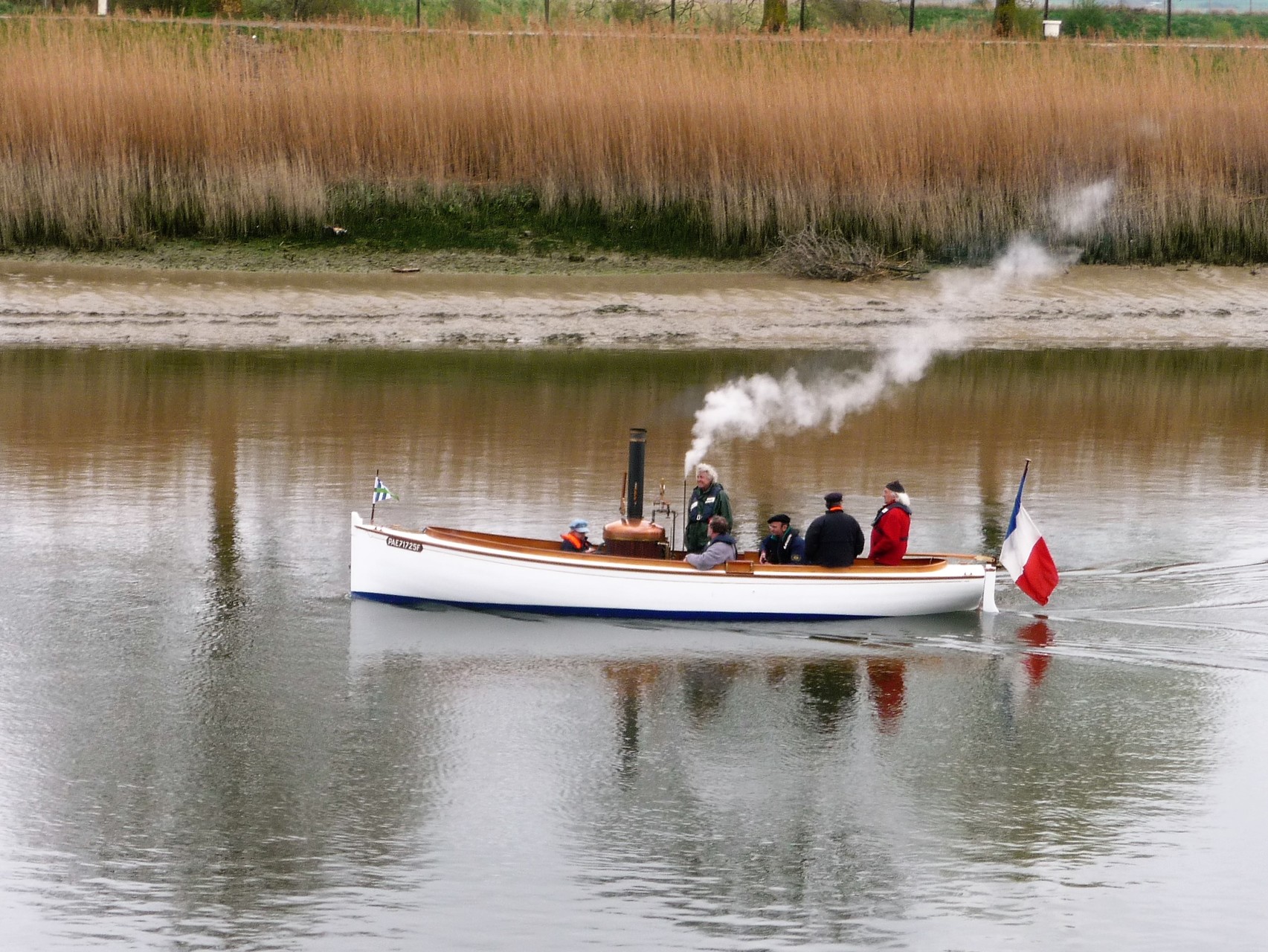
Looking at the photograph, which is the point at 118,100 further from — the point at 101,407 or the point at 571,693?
the point at 571,693

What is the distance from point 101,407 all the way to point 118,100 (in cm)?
925

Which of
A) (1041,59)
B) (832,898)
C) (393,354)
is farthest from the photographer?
(1041,59)

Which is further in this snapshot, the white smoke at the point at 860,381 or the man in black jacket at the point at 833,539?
the white smoke at the point at 860,381

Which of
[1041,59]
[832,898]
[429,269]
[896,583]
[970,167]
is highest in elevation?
[1041,59]

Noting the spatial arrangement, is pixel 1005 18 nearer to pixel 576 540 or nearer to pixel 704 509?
pixel 704 509

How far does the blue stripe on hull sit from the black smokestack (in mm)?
937

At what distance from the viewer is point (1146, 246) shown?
32.4 m

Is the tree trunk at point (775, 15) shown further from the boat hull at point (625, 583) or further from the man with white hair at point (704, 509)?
the boat hull at point (625, 583)

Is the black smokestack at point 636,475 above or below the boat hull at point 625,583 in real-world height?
above

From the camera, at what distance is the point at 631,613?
15.6 metres

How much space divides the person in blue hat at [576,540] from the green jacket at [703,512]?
0.93 meters

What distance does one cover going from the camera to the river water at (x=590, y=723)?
10.0 m

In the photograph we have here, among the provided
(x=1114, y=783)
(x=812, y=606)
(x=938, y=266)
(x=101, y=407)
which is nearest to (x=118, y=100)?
(x=101, y=407)

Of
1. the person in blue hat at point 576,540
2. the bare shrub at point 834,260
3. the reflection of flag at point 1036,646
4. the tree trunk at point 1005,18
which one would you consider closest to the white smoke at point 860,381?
the bare shrub at point 834,260
